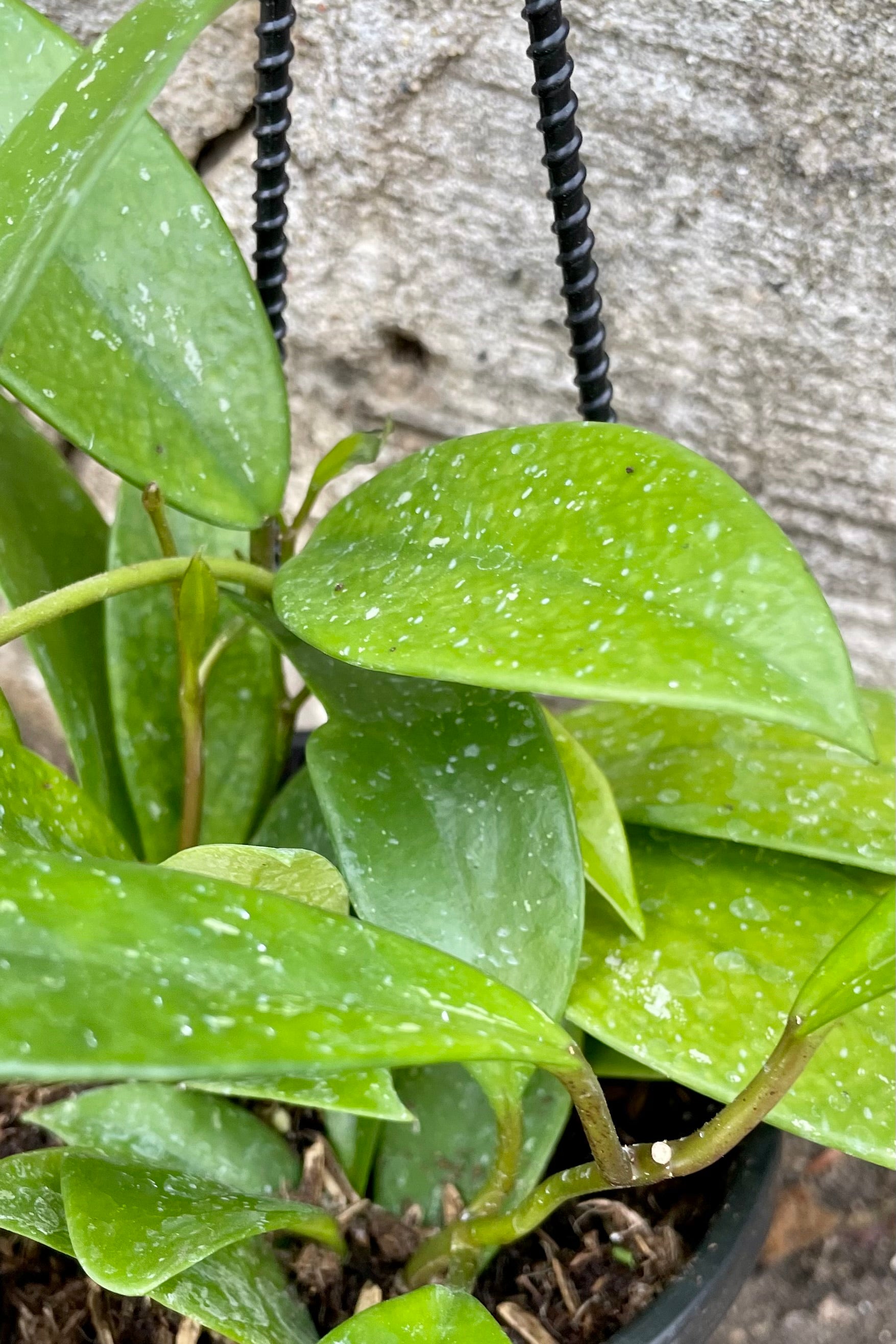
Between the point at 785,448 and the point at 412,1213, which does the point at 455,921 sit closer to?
the point at 412,1213

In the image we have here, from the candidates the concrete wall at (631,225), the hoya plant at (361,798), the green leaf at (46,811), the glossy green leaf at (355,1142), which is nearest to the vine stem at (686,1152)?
the hoya plant at (361,798)

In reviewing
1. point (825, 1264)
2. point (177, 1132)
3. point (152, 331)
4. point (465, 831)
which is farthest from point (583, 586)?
point (825, 1264)

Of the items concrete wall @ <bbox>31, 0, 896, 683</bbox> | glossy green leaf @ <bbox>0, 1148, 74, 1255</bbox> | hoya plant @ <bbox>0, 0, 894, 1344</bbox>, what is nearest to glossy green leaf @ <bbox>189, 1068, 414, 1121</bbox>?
hoya plant @ <bbox>0, 0, 894, 1344</bbox>

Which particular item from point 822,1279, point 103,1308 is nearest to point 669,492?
point 103,1308

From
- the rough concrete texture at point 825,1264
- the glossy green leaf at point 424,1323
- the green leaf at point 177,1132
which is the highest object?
the glossy green leaf at point 424,1323

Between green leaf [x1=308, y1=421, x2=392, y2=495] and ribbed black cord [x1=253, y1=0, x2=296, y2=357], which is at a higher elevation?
ribbed black cord [x1=253, y1=0, x2=296, y2=357]

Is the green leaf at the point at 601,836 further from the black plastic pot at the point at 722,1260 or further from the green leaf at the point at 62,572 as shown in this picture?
the green leaf at the point at 62,572

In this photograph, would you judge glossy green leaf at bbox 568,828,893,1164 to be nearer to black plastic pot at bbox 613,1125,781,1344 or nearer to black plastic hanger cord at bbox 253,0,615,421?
black plastic pot at bbox 613,1125,781,1344
